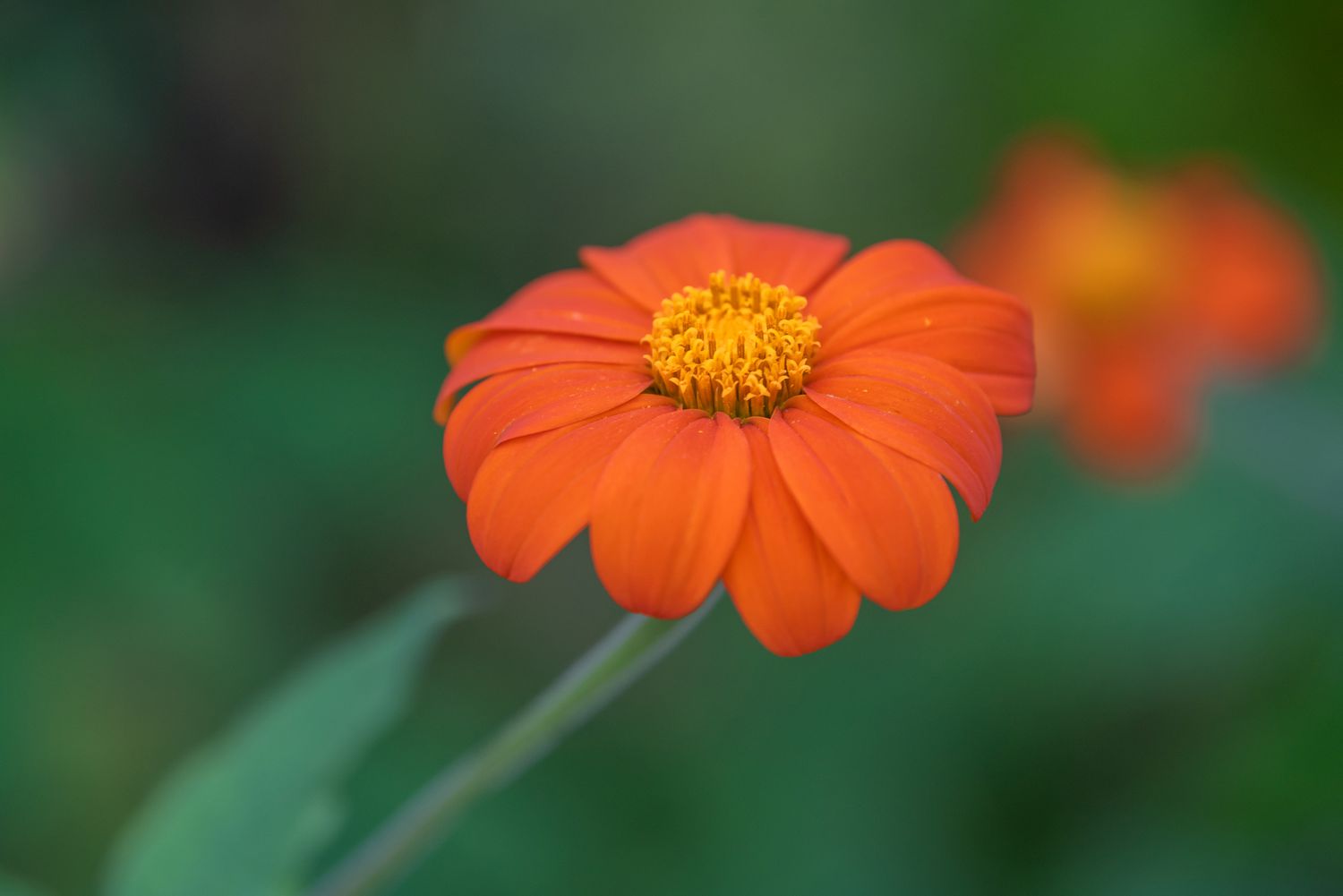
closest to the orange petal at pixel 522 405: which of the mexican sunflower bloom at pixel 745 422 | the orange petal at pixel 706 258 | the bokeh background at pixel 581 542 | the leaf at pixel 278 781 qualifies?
the mexican sunflower bloom at pixel 745 422

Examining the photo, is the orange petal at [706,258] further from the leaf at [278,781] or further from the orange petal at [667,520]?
the leaf at [278,781]

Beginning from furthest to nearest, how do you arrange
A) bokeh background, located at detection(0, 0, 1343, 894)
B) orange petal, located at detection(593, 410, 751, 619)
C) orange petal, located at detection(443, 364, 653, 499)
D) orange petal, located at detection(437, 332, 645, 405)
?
bokeh background, located at detection(0, 0, 1343, 894) < orange petal, located at detection(437, 332, 645, 405) < orange petal, located at detection(443, 364, 653, 499) < orange petal, located at detection(593, 410, 751, 619)

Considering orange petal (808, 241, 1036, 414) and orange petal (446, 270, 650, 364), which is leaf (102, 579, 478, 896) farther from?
orange petal (808, 241, 1036, 414)

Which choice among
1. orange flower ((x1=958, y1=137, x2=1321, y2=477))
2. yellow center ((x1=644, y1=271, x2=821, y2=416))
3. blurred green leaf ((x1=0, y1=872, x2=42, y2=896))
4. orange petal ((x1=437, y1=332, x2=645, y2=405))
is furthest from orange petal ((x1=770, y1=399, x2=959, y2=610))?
orange flower ((x1=958, y1=137, x2=1321, y2=477))

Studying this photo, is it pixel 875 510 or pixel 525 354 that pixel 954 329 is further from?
pixel 525 354

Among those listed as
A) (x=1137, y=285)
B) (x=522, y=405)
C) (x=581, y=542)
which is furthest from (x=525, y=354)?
(x=581, y=542)

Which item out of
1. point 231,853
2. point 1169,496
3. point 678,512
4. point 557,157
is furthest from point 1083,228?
point 231,853
